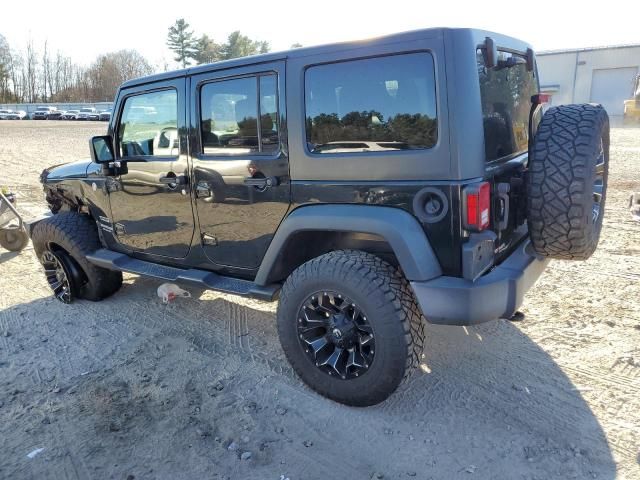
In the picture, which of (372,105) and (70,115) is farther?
(70,115)

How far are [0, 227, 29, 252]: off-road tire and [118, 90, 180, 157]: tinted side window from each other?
3.05 m

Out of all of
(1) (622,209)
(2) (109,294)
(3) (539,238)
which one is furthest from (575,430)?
(1) (622,209)

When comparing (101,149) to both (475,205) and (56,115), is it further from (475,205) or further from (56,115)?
(56,115)

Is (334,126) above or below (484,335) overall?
above

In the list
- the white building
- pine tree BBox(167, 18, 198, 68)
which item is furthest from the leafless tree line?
the white building

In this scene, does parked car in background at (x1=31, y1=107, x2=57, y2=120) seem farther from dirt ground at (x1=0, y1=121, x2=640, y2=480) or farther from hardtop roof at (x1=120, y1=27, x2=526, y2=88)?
hardtop roof at (x1=120, y1=27, x2=526, y2=88)

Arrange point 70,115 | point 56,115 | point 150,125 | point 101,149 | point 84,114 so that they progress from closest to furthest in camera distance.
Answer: point 150,125
point 101,149
point 84,114
point 70,115
point 56,115

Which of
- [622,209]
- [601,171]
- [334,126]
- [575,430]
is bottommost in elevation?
[575,430]

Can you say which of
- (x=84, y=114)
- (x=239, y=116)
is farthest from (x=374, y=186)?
(x=84, y=114)

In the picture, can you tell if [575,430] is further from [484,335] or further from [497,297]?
[484,335]

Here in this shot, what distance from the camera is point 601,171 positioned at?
10.8 ft

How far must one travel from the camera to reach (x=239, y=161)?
333 cm

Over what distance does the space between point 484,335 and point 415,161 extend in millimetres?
1766

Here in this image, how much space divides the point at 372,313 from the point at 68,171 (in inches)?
138
